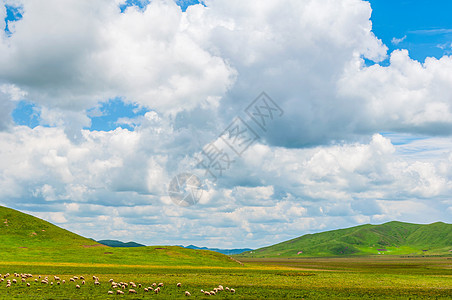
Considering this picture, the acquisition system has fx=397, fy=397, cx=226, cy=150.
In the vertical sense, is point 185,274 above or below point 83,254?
below

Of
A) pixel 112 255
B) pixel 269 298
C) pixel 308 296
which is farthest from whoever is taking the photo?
pixel 112 255

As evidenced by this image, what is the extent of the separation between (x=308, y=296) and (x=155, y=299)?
21.5 m

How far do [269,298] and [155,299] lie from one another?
14.5m

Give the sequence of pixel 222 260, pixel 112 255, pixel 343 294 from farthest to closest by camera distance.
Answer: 1. pixel 222 260
2. pixel 112 255
3. pixel 343 294

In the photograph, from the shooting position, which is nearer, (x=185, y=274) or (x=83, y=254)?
(x=185, y=274)

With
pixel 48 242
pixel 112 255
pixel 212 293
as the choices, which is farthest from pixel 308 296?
pixel 48 242

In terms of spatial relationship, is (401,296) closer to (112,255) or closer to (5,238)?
(112,255)

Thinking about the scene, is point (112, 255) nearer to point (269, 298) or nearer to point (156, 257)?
point (156, 257)

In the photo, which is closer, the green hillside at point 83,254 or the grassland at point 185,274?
the grassland at point 185,274

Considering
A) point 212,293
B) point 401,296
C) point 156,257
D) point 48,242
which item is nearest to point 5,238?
point 48,242

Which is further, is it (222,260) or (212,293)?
(222,260)

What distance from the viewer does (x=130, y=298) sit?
157 feet

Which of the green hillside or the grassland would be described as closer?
the grassland

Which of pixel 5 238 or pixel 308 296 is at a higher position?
pixel 5 238
